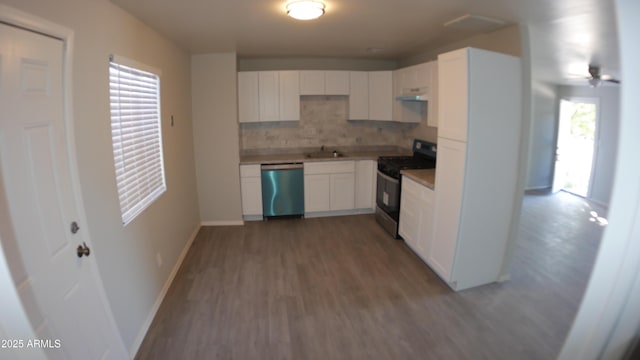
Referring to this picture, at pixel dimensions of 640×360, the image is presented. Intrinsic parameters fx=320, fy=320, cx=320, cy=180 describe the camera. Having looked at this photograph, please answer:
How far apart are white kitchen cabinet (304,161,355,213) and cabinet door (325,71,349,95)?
3.63ft

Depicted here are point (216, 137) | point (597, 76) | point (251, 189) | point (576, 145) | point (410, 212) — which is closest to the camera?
point (410, 212)

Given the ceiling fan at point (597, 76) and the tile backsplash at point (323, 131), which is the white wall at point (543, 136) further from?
the tile backsplash at point (323, 131)

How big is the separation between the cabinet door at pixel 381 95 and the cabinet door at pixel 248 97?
69.2 inches

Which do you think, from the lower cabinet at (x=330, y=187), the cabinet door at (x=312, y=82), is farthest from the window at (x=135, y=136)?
the cabinet door at (x=312, y=82)

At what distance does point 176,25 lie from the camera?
2830mm

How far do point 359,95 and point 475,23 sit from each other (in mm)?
2389

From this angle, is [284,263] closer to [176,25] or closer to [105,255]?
[105,255]

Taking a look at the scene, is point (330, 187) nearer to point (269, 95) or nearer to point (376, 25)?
point (269, 95)

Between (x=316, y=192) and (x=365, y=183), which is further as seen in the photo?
(x=365, y=183)

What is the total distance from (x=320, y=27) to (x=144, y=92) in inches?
67.4

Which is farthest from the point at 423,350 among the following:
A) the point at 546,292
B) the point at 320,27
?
the point at 320,27

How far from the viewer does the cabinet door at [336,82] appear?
4.89 meters

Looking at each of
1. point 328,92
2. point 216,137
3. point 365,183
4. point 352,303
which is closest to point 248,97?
point 216,137

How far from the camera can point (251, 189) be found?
469cm
